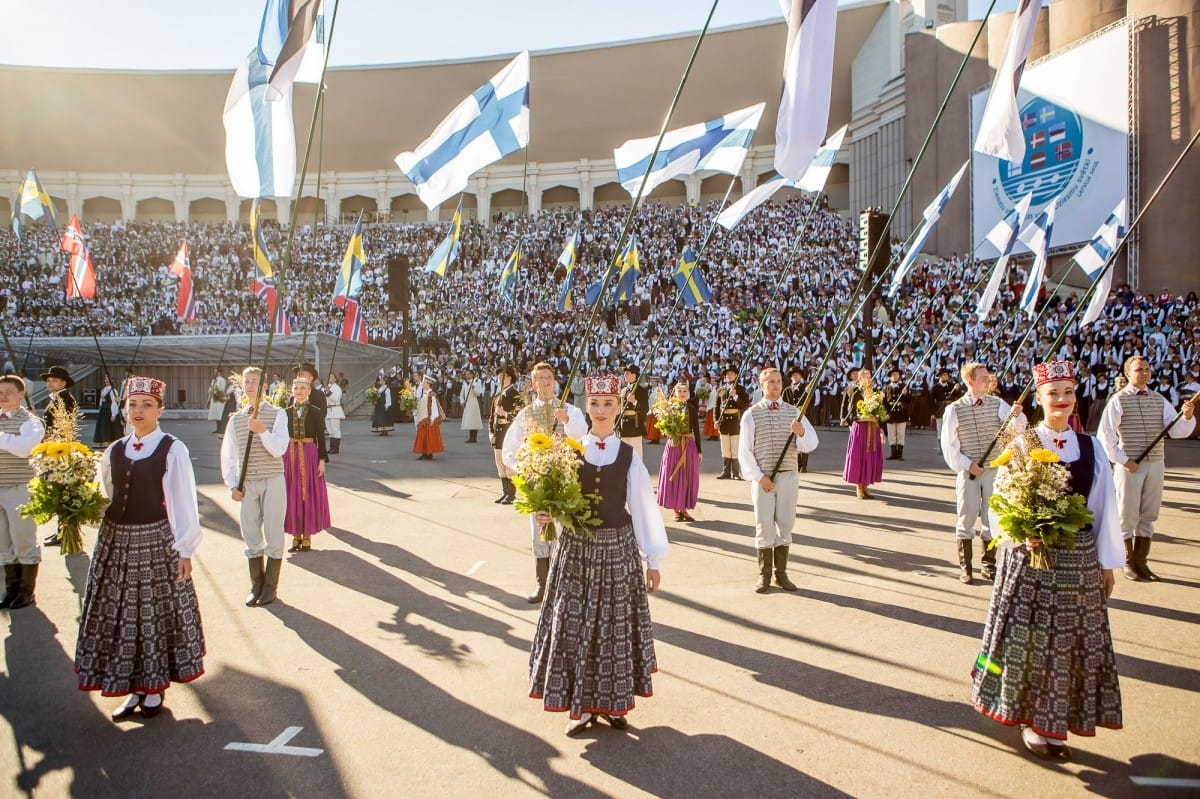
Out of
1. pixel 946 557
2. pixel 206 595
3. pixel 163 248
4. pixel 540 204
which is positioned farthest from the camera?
pixel 540 204

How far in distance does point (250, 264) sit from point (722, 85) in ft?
89.1

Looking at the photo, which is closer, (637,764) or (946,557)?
(637,764)

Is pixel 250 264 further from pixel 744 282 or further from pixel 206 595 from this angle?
pixel 206 595

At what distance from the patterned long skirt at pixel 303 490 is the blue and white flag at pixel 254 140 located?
2620 millimetres

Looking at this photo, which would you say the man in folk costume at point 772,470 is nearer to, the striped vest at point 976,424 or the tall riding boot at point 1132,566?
the striped vest at point 976,424

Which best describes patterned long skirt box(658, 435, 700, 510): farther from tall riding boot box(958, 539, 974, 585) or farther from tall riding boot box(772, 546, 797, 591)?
tall riding boot box(958, 539, 974, 585)

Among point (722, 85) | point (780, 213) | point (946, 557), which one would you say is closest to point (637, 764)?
point (946, 557)

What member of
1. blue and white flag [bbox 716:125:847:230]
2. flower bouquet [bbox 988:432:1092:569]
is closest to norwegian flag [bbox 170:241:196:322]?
blue and white flag [bbox 716:125:847:230]

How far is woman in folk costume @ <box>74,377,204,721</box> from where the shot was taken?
4.36 meters

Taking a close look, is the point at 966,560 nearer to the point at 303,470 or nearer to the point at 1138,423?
the point at 1138,423

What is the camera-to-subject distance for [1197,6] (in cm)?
2308

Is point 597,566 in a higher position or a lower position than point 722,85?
lower

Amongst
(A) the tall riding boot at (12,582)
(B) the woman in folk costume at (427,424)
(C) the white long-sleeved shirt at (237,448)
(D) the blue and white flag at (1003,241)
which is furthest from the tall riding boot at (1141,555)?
(B) the woman in folk costume at (427,424)

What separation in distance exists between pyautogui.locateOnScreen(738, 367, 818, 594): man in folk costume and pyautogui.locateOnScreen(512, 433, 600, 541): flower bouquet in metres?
2.77
